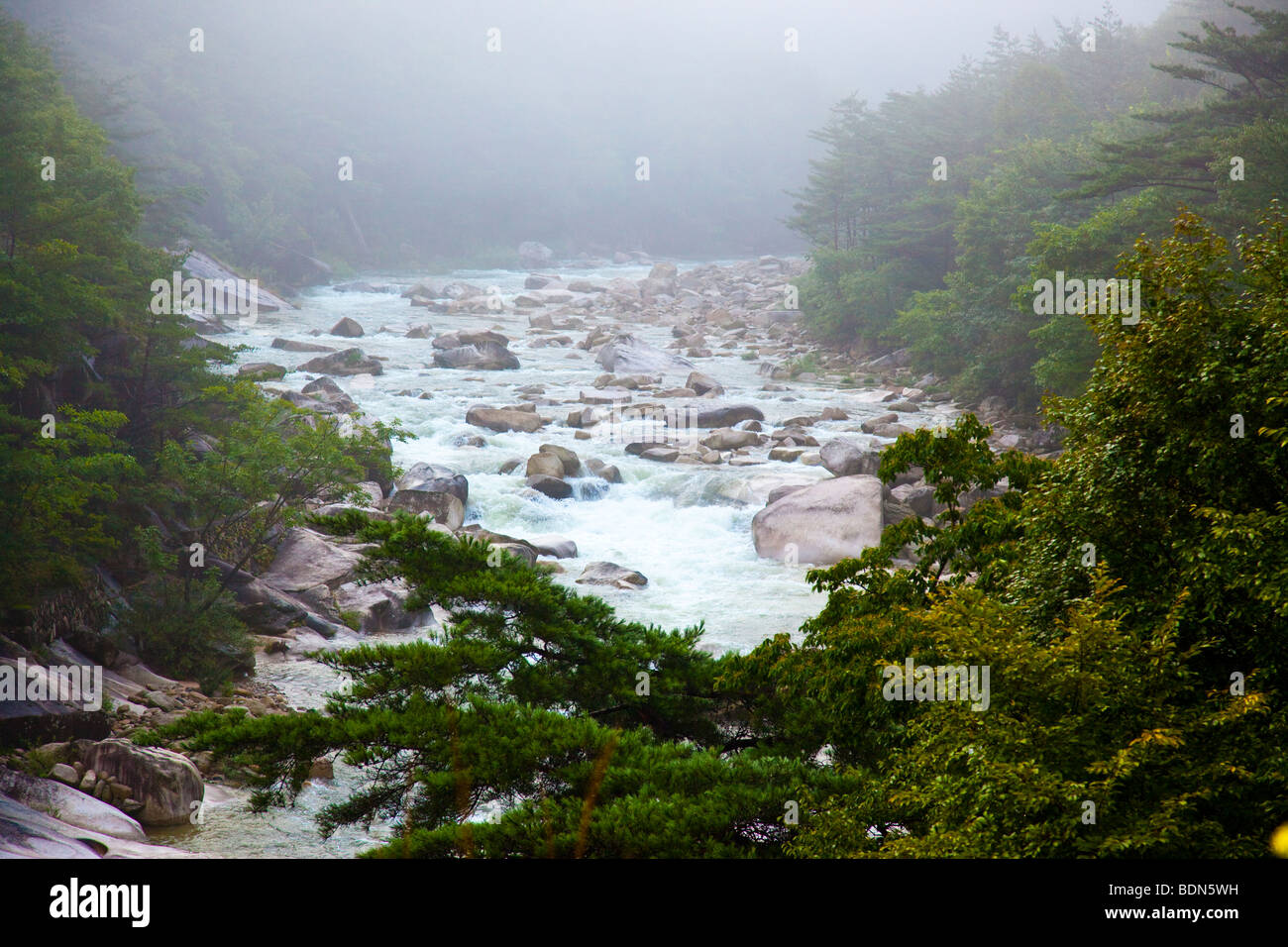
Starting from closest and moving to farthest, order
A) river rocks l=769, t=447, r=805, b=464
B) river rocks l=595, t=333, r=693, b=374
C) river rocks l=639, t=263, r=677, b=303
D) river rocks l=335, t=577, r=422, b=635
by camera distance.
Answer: river rocks l=335, t=577, r=422, b=635 < river rocks l=769, t=447, r=805, b=464 < river rocks l=595, t=333, r=693, b=374 < river rocks l=639, t=263, r=677, b=303

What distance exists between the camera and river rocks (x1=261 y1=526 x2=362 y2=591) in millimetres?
14148

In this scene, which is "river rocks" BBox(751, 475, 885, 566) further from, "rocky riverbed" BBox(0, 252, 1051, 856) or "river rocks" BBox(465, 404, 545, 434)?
"river rocks" BBox(465, 404, 545, 434)

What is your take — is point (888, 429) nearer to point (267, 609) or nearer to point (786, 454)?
point (786, 454)

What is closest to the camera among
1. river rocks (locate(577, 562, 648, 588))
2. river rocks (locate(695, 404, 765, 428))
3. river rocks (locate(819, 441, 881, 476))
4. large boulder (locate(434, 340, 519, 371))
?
river rocks (locate(577, 562, 648, 588))

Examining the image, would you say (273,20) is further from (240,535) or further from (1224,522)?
(1224,522)

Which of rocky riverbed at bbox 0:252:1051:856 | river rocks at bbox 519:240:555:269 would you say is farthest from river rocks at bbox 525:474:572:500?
river rocks at bbox 519:240:555:269

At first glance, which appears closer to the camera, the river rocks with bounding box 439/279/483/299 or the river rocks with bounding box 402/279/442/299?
the river rocks with bounding box 402/279/442/299

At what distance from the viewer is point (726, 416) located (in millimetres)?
24000

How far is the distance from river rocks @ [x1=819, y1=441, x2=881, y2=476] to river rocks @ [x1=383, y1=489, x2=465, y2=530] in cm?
763

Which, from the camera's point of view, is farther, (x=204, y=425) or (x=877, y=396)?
(x=877, y=396)

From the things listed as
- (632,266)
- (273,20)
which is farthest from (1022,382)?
(273,20)

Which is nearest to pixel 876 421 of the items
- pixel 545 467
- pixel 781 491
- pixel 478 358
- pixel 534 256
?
pixel 781 491

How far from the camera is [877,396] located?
27.9 m
